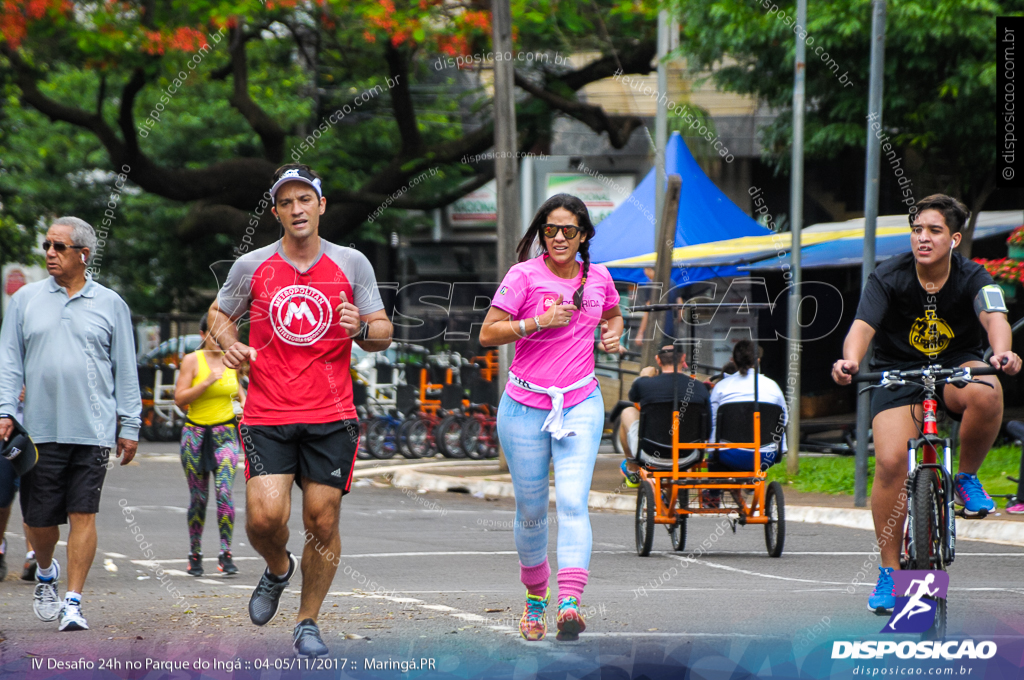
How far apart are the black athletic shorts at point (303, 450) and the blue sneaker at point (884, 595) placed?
99.2 inches

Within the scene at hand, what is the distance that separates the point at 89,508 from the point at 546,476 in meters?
2.30

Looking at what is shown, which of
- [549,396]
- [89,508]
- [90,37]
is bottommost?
[89,508]

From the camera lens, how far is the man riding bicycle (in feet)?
18.7

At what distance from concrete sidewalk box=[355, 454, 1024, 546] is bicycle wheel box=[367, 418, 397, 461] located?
1.27 feet

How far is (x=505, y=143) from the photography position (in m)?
14.9

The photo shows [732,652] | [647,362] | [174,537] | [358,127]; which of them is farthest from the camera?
[358,127]

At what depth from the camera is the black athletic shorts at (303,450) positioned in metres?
5.11

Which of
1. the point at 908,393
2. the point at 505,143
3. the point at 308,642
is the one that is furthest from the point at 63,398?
the point at 505,143

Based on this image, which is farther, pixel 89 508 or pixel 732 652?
pixel 89 508

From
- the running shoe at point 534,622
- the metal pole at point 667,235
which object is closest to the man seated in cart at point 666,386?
the metal pole at point 667,235

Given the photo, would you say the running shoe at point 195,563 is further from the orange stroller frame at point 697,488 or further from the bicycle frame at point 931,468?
the bicycle frame at point 931,468

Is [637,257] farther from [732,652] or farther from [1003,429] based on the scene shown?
[732,652]

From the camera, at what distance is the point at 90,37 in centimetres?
1825

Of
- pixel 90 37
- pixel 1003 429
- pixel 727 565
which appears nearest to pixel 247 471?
pixel 727 565
